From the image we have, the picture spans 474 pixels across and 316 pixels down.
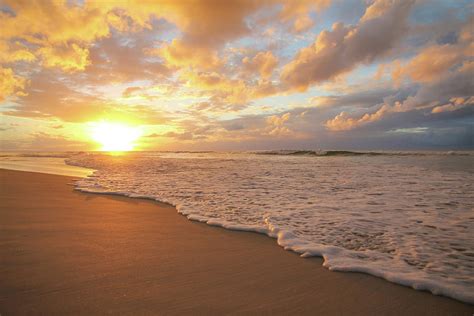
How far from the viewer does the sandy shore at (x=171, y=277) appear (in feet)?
6.68

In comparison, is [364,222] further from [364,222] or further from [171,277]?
[171,277]

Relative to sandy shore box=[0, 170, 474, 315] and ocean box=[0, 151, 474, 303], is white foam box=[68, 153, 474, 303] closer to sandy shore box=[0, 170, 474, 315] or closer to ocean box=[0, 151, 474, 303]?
ocean box=[0, 151, 474, 303]

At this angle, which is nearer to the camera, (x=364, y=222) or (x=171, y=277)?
(x=171, y=277)

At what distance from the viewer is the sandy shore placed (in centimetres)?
204

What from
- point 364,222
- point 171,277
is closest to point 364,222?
point 364,222

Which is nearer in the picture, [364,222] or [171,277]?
[171,277]

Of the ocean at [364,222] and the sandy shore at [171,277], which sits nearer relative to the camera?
the sandy shore at [171,277]

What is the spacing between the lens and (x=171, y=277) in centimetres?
246

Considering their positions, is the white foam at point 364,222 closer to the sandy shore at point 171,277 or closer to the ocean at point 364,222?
the ocean at point 364,222

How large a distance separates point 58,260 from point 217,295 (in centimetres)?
174

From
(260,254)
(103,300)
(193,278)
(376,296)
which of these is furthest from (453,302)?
(103,300)

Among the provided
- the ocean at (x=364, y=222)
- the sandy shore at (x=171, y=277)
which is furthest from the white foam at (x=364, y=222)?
the sandy shore at (x=171, y=277)

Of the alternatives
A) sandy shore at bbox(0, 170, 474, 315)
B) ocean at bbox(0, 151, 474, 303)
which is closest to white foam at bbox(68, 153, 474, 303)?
ocean at bbox(0, 151, 474, 303)

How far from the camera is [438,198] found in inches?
243
